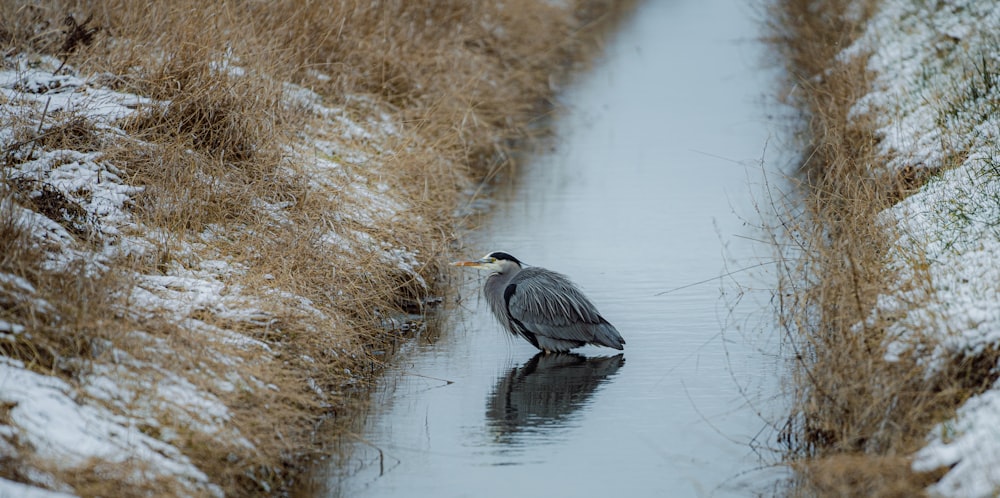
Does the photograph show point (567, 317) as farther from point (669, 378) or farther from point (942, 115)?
point (942, 115)

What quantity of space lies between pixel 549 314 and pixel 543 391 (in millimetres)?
754

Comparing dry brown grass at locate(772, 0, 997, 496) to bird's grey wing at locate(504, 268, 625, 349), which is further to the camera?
bird's grey wing at locate(504, 268, 625, 349)

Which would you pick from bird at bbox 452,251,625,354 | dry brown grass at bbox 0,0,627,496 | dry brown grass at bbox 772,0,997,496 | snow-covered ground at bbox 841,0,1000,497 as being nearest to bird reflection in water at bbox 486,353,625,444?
bird at bbox 452,251,625,354

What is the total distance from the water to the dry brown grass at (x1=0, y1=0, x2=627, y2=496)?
479 millimetres

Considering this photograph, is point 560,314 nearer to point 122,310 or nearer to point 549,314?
point 549,314

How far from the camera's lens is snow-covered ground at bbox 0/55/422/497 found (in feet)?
17.6

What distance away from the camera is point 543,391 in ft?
25.4

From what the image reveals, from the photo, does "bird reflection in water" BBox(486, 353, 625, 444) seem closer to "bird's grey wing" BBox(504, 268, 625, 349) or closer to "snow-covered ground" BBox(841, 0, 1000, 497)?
"bird's grey wing" BBox(504, 268, 625, 349)

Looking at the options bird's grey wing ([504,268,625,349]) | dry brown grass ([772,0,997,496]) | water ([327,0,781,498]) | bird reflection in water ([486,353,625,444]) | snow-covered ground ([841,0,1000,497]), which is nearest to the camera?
snow-covered ground ([841,0,1000,497])

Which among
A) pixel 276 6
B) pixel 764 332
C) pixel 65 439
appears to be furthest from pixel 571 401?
pixel 276 6

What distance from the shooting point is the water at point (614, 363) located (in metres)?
6.33

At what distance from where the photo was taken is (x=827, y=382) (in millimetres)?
6031

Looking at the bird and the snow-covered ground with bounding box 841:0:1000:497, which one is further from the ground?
the snow-covered ground with bounding box 841:0:1000:497

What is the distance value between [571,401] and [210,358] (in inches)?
87.8
